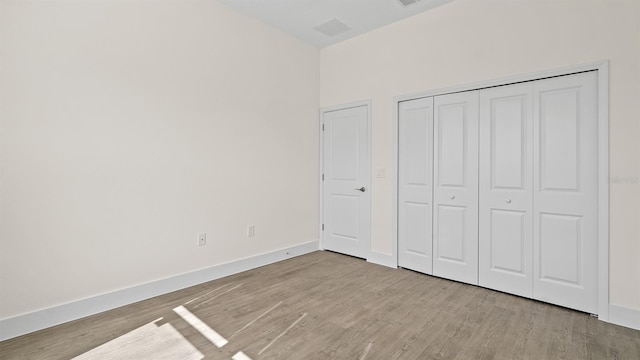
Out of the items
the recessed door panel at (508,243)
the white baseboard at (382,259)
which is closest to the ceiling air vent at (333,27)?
the recessed door panel at (508,243)

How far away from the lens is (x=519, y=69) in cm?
302

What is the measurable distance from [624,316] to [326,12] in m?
4.11

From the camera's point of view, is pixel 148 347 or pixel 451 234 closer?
pixel 148 347

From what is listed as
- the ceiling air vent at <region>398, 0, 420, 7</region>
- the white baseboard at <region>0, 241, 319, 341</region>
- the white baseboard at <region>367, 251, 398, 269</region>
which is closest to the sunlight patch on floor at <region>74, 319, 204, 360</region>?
the white baseboard at <region>0, 241, 319, 341</region>

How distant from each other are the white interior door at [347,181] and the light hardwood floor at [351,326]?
1131mm

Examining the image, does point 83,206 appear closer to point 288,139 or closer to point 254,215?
point 254,215

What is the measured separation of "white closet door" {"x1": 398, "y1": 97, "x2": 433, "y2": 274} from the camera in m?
3.68

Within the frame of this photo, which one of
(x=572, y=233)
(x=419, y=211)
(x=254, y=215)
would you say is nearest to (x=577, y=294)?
(x=572, y=233)

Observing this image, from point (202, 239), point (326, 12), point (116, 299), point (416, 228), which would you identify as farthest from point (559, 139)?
point (116, 299)

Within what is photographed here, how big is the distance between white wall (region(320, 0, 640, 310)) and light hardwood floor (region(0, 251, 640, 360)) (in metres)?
0.69

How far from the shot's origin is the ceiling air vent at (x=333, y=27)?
392 centimetres

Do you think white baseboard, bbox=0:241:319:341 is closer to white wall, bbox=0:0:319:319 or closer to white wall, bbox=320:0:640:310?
white wall, bbox=0:0:319:319

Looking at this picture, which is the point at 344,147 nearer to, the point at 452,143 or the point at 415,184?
the point at 415,184

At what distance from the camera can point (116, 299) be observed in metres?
2.75
